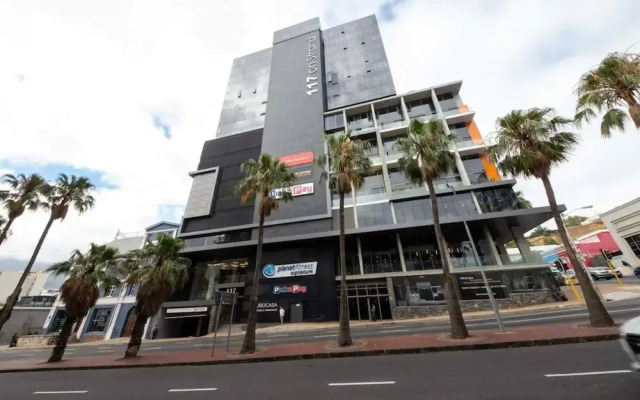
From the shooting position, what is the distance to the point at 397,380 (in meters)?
7.26

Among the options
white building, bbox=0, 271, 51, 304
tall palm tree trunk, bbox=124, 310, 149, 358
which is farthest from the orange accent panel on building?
white building, bbox=0, 271, 51, 304

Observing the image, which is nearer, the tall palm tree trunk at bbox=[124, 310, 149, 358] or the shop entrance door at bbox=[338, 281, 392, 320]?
the tall palm tree trunk at bbox=[124, 310, 149, 358]

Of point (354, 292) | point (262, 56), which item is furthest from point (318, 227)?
point (262, 56)

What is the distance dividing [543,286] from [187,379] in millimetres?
30846

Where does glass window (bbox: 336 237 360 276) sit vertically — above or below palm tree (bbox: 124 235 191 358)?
above

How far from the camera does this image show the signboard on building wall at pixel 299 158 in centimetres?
3728

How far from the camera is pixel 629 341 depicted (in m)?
4.78

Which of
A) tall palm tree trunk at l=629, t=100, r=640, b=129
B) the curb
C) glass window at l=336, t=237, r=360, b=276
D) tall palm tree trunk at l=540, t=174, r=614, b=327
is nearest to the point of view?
the curb

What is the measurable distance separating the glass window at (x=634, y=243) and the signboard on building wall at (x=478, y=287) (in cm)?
1924

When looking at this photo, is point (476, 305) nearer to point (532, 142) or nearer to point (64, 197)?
point (532, 142)

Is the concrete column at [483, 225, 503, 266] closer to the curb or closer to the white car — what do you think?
the curb
